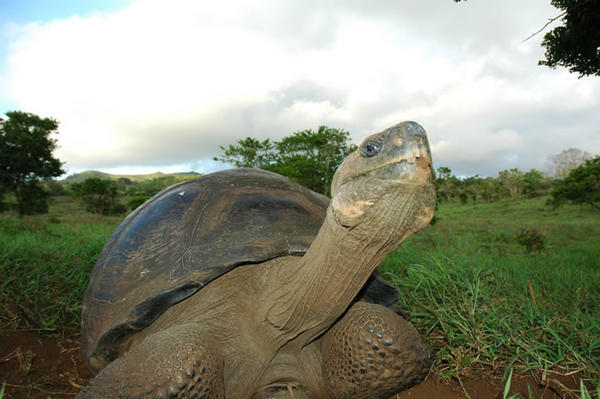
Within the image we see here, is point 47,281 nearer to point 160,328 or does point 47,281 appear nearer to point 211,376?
point 160,328

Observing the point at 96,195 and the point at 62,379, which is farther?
the point at 96,195

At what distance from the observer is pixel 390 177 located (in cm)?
110

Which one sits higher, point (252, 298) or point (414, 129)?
point (414, 129)

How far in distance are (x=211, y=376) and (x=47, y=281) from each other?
2746 mm

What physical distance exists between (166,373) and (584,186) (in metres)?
15.1

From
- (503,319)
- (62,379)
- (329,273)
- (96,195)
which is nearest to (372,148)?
(329,273)

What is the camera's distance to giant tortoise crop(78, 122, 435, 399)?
1.33 metres

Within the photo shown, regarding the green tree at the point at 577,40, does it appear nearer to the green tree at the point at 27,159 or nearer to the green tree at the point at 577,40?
the green tree at the point at 577,40

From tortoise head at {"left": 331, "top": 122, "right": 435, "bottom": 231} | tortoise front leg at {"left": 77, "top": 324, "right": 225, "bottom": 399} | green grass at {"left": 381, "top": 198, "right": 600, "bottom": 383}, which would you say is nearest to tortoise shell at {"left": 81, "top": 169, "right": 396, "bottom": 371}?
tortoise front leg at {"left": 77, "top": 324, "right": 225, "bottom": 399}

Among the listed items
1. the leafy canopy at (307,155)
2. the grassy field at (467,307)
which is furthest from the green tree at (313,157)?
the grassy field at (467,307)

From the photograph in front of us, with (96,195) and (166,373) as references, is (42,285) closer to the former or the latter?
(166,373)

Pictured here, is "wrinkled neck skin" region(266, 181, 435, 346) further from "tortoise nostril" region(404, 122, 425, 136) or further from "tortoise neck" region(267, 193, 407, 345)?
"tortoise nostril" region(404, 122, 425, 136)

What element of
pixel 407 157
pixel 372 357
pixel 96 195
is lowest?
pixel 372 357

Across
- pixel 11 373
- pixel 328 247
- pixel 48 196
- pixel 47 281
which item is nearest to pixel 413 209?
pixel 328 247
